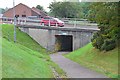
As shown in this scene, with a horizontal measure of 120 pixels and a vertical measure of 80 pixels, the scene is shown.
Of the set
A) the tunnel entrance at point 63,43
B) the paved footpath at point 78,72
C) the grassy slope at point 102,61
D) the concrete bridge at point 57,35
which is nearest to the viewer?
the paved footpath at point 78,72

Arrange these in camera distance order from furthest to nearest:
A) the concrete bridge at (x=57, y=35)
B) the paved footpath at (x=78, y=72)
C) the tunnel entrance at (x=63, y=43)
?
1. the tunnel entrance at (x=63, y=43)
2. the concrete bridge at (x=57, y=35)
3. the paved footpath at (x=78, y=72)

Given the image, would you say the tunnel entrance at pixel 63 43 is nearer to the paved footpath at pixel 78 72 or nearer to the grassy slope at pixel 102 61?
the grassy slope at pixel 102 61

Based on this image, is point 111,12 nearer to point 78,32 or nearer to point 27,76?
point 27,76

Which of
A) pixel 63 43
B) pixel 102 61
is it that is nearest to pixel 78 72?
pixel 102 61

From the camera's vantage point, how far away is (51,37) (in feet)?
159

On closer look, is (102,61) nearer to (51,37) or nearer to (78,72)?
(78,72)

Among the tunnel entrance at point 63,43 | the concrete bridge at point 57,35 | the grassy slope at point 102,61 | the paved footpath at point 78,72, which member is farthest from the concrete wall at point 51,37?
the paved footpath at point 78,72

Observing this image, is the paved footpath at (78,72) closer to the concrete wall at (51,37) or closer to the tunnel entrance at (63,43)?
the concrete wall at (51,37)

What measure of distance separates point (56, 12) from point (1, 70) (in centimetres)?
6888

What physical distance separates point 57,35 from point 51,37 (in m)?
1.40

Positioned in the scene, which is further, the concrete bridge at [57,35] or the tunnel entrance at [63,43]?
the tunnel entrance at [63,43]

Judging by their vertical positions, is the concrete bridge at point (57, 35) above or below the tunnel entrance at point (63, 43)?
above

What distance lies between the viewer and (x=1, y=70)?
486 inches

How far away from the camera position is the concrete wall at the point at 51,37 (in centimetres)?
4553
